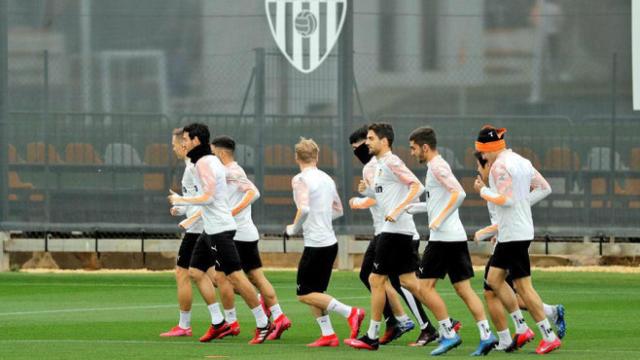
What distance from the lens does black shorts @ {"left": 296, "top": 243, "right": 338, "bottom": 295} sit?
14844 mm

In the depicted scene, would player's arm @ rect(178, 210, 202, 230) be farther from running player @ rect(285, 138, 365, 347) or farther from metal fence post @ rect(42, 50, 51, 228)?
metal fence post @ rect(42, 50, 51, 228)

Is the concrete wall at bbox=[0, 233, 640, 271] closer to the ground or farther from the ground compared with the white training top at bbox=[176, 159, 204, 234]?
closer to the ground

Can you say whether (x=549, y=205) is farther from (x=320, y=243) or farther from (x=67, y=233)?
(x=320, y=243)

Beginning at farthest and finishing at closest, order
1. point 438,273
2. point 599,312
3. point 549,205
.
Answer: point 549,205, point 599,312, point 438,273

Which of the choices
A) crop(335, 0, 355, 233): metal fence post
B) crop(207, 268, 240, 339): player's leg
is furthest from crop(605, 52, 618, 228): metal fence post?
crop(207, 268, 240, 339): player's leg

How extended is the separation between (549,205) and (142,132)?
6.07 meters

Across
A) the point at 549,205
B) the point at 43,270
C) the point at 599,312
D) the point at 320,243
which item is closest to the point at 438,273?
the point at 320,243

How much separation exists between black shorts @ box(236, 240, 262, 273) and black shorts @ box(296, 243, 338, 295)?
1344mm

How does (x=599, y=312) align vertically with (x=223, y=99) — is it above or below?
below

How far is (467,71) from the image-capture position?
24594 mm

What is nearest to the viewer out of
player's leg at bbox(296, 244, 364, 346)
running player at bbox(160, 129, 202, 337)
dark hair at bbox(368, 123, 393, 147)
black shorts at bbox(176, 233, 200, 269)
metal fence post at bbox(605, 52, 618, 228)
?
dark hair at bbox(368, 123, 393, 147)

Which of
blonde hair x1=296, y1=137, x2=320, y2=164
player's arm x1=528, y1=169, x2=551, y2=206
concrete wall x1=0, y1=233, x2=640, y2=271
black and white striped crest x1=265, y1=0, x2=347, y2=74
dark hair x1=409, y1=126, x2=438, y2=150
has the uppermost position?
black and white striped crest x1=265, y1=0, x2=347, y2=74

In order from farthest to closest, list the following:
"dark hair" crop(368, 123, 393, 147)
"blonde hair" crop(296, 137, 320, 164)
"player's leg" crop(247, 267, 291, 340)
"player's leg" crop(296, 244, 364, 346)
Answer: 1. "player's leg" crop(247, 267, 291, 340)
2. "blonde hair" crop(296, 137, 320, 164)
3. "player's leg" crop(296, 244, 364, 346)
4. "dark hair" crop(368, 123, 393, 147)

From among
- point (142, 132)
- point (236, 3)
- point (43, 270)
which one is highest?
point (236, 3)
